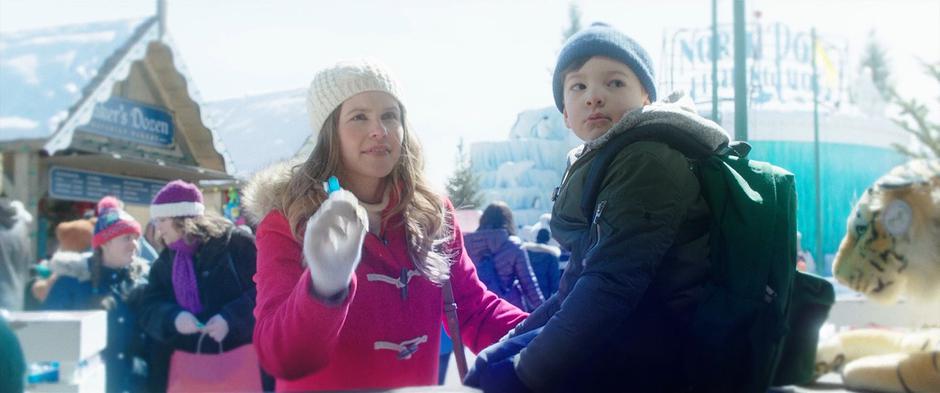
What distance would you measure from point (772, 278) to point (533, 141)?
4.00 metres

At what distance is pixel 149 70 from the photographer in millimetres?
10320

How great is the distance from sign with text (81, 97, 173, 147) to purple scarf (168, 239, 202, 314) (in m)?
6.50

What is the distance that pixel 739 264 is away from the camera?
122 cm

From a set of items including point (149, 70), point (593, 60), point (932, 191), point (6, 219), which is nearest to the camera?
point (593, 60)

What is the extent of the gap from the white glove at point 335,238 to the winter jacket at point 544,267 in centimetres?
403

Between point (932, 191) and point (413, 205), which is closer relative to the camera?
point (413, 205)

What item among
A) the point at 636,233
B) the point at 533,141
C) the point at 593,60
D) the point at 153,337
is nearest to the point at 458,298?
the point at 593,60

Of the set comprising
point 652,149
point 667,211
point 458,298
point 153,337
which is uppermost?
point 652,149

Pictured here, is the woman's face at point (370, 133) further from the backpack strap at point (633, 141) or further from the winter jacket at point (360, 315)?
the backpack strap at point (633, 141)

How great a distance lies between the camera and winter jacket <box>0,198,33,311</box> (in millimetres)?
4280

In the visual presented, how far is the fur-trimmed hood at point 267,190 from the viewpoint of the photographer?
1.80 meters

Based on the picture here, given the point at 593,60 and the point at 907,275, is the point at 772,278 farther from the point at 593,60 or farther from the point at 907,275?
the point at 907,275

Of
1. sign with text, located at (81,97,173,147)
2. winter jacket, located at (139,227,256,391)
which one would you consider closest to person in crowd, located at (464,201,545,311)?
winter jacket, located at (139,227,256,391)

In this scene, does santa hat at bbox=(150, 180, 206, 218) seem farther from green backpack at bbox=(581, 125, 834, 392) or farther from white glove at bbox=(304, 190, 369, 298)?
green backpack at bbox=(581, 125, 834, 392)
